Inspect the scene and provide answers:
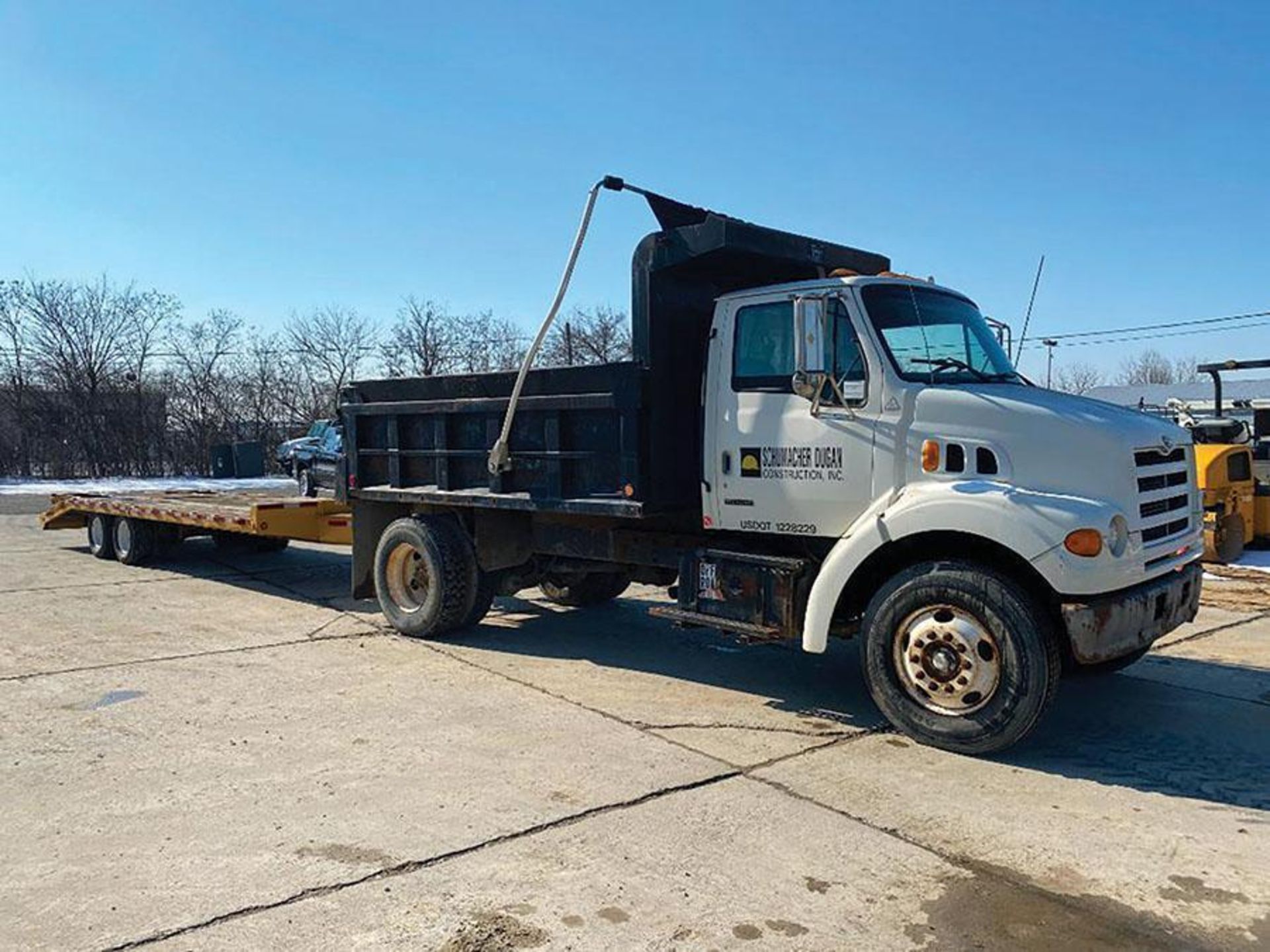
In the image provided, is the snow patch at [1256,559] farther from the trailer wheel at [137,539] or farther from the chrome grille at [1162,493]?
the trailer wheel at [137,539]

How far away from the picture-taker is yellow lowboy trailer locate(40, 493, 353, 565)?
10.1m

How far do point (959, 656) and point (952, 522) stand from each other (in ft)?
2.33

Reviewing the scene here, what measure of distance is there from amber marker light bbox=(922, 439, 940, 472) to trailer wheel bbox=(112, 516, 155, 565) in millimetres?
10256

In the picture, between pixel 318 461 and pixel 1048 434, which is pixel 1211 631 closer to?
pixel 1048 434

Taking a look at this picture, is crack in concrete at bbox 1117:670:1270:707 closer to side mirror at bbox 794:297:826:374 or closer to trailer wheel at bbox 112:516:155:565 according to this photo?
side mirror at bbox 794:297:826:374

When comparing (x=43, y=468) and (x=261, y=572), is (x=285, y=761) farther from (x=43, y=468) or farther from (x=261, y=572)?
(x=43, y=468)

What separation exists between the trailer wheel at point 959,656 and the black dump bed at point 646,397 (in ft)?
5.87

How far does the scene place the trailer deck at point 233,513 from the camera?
32.9 ft

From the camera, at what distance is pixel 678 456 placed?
21.8 feet

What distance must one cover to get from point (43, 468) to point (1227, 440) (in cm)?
3608

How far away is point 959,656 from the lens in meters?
5.16

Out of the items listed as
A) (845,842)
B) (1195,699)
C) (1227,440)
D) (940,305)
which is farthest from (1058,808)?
(1227,440)

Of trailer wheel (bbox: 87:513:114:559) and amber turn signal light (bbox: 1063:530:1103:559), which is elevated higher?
amber turn signal light (bbox: 1063:530:1103:559)

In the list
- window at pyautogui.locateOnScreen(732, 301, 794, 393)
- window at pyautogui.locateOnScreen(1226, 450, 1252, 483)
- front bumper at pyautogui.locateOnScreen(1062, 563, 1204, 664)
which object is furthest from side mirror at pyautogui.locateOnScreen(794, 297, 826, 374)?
window at pyautogui.locateOnScreen(1226, 450, 1252, 483)
